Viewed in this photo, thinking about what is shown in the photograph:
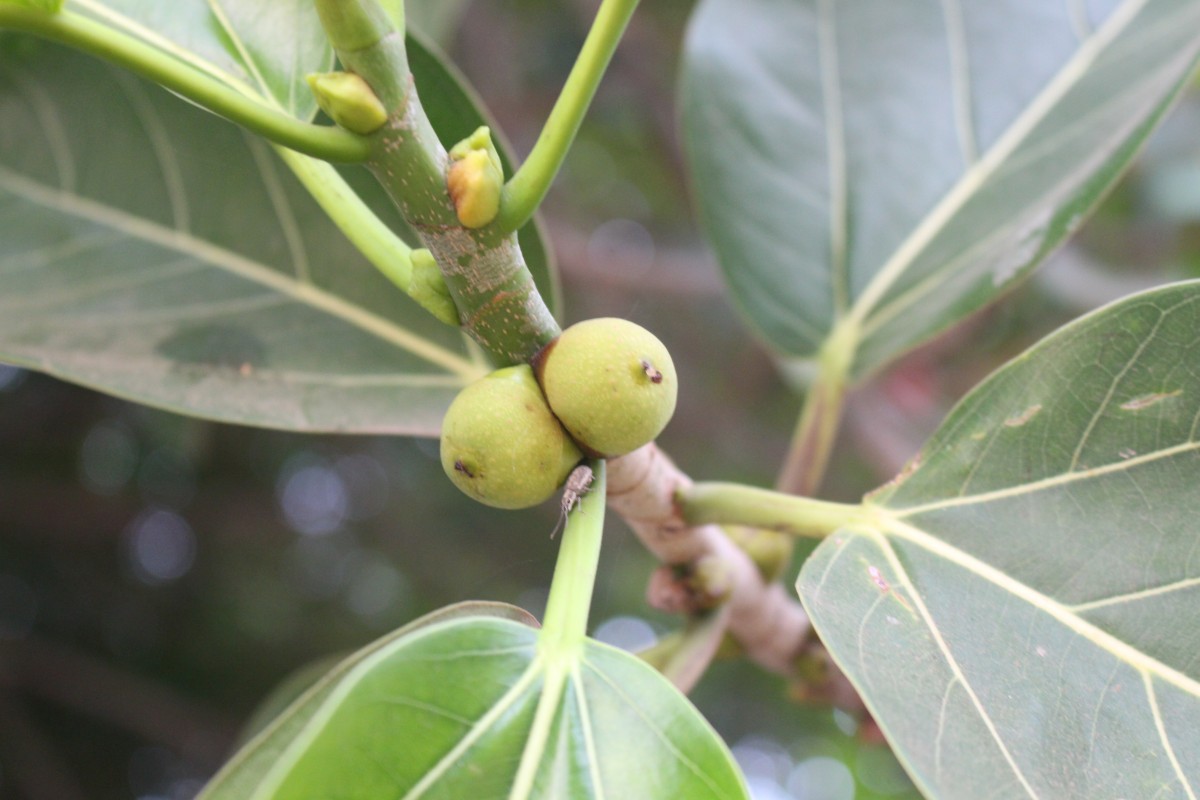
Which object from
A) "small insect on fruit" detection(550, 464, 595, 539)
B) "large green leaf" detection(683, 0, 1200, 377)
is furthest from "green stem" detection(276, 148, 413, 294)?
"large green leaf" detection(683, 0, 1200, 377)

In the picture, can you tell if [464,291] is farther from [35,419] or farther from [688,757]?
[35,419]

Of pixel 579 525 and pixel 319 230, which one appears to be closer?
pixel 579 525

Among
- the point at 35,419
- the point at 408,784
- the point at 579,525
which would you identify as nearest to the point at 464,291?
the point at 579,525

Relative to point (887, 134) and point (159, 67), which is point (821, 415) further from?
point (159, 67)

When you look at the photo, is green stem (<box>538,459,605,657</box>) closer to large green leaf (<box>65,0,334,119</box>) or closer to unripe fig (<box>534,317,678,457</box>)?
unripe fig (<box>534,317,678,457</box>)

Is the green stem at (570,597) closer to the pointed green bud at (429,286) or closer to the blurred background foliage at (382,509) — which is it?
the pointed green bud at (429,286)

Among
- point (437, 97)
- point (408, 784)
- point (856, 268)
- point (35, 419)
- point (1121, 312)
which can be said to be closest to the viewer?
point (408, 784)

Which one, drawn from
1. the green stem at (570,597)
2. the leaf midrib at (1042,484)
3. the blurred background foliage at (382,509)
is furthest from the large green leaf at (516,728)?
the blurred background foliage at (382,509)
